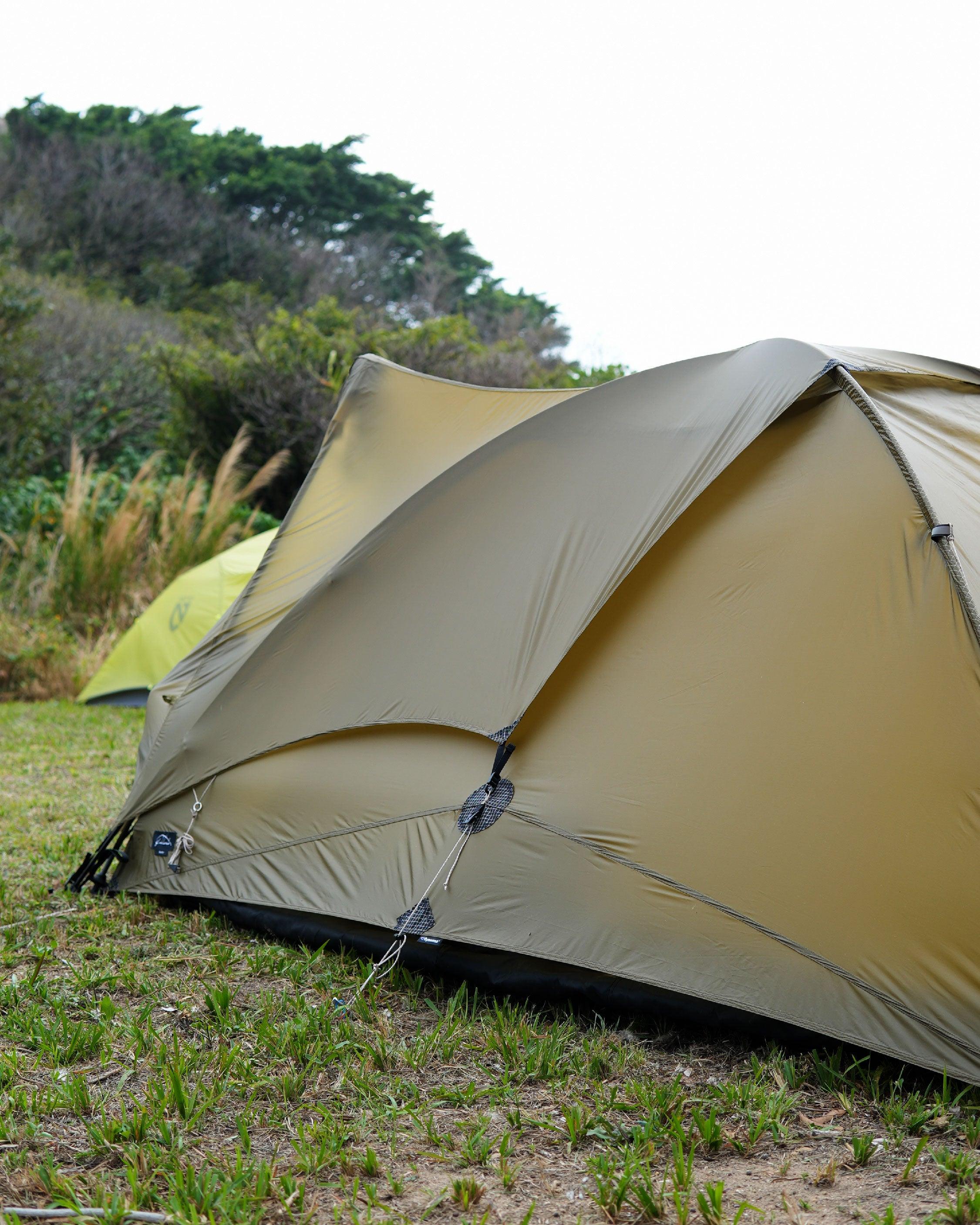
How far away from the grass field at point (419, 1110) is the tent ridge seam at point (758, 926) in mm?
114

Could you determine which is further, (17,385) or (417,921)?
(17,385)

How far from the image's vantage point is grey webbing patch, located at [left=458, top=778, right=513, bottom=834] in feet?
7.61

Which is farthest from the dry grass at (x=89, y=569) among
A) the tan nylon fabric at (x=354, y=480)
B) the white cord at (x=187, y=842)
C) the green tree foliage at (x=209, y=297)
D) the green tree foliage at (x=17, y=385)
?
the white cord at (x=187, y=842)

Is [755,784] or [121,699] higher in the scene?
[755,784]

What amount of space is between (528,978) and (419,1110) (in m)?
0.48

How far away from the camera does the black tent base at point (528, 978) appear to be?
2.00 meters

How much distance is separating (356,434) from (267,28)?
17.9m

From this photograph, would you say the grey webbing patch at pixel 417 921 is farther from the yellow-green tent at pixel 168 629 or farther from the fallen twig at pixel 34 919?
the yellow-green tent at pixel 168 629

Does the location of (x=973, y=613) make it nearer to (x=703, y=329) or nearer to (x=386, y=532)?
(x=386, y=532)

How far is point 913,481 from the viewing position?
207 cm

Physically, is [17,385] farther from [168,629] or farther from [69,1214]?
[69,1214]

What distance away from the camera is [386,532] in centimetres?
287

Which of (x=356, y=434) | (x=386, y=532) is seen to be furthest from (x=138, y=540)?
(x=386, y=532)

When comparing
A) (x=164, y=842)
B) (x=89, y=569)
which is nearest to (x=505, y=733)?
(x=164, y=842)
